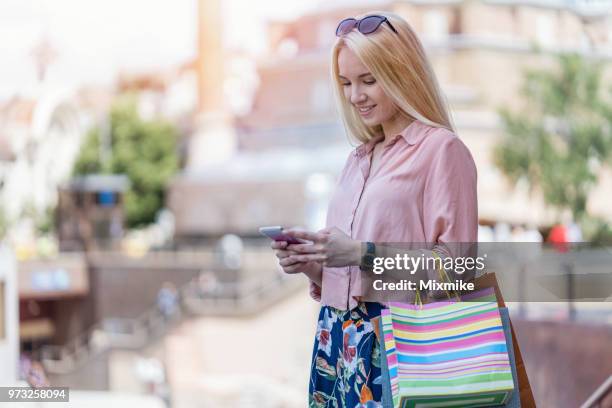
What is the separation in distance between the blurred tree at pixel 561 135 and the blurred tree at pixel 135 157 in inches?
493

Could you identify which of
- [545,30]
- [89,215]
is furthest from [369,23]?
[545,30]

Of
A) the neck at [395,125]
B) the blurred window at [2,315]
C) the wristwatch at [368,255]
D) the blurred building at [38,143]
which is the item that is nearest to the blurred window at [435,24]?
the blurred building at [38,143]

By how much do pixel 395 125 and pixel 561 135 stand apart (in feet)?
75.9

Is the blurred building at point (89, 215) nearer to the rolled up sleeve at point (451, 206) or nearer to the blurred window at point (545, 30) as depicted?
the blurred window at point (545, 30)

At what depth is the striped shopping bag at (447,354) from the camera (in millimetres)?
1613

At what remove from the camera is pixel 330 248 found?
5.50 feet

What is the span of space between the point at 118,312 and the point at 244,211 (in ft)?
22.0

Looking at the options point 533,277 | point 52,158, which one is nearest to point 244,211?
point 52,158

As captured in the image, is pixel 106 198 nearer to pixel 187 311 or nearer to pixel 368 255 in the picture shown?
pixel 187 311

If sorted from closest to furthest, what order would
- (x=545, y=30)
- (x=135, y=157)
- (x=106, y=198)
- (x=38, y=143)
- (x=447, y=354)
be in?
(x=447, y=354)
(x=106, y=198)
(x=545, y=30)
(x=135, y=157)
(x=38, y=143)

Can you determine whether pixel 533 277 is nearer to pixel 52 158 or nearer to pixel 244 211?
pixel 244 211

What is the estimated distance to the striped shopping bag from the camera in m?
1.61

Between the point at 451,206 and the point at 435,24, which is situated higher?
the point at 435,24

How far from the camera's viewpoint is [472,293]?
66.5 inches
